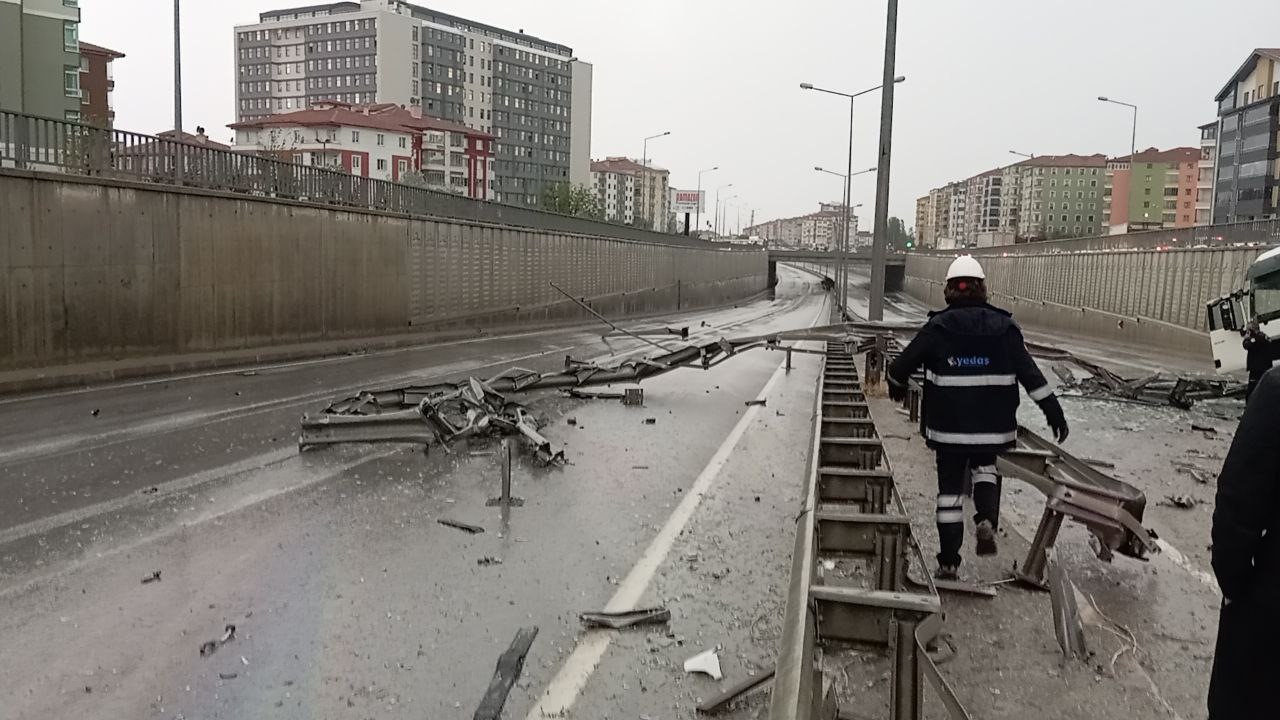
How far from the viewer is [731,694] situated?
4.08 meters

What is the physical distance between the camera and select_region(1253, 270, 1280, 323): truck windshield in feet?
34.7

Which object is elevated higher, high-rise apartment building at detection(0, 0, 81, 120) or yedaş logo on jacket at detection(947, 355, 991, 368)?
high-rise apartment building at detection(0, 0, 81, 120)

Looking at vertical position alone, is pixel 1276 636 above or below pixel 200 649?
above

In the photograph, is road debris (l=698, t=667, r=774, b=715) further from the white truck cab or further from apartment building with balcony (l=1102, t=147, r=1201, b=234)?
apartment building with balcony (l=1102, t=147, r=1201, b=234)

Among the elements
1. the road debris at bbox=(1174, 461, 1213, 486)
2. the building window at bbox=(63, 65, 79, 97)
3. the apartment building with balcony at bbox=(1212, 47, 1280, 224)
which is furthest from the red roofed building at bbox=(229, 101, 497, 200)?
the road debris at bbox=(1174, 461, 1213, 486)

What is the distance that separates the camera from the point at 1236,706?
8.71 feet

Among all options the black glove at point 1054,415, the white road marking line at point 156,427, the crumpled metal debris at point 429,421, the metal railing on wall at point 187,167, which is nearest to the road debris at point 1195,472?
the black glove at point 1054,415

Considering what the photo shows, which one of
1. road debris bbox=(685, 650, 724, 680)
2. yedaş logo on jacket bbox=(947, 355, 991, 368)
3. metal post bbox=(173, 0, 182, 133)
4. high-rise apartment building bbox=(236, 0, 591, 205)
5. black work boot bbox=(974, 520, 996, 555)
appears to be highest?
high-rise apartment building bbox=(236, 0, 591, 205)

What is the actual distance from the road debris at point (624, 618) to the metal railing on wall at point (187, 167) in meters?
14.2

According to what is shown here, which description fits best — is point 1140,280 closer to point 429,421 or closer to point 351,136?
point 429,421

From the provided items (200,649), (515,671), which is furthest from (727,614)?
(200,649)

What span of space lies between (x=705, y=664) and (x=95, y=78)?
100 m

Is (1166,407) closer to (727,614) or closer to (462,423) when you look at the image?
(462,423)

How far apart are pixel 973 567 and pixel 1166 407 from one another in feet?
33.7
